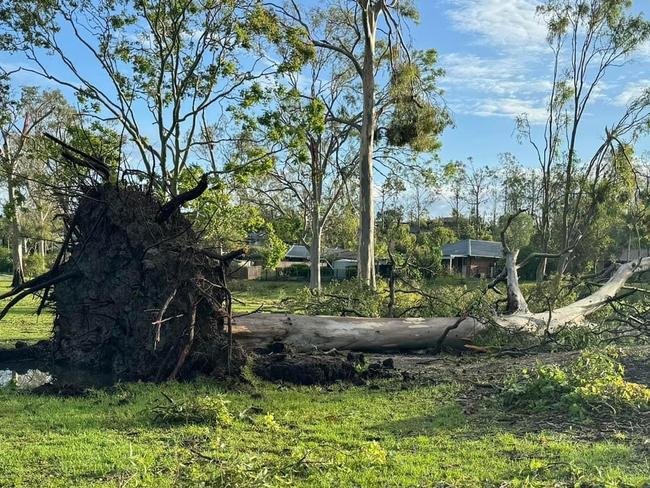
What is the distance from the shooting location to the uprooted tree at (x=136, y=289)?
298 inches

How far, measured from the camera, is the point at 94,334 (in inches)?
315

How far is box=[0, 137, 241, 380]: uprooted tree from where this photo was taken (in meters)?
7.56

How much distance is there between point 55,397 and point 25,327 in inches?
320

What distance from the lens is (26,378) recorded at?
787 cm

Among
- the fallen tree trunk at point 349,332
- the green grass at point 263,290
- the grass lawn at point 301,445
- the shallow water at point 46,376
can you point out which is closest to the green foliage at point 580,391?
the grass lawn at point 301,445

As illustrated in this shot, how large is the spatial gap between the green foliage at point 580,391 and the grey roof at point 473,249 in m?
47.7

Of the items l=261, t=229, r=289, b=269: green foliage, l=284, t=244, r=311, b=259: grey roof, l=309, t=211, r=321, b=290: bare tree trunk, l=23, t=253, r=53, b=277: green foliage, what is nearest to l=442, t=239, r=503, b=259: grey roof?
l=284, t=244, r=311, b=259: grey roof

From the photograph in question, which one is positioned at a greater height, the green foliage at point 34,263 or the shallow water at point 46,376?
the green foliage at point 34,263

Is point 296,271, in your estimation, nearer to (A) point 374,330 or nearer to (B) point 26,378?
(A) point 374,330

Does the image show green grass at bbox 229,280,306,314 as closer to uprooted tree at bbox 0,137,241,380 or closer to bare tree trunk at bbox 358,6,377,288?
bare tree trunk at bbox 358,6,377,288

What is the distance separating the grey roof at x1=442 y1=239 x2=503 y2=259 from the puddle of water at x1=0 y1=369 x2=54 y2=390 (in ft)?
157

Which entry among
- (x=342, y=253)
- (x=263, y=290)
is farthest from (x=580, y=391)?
(x=342, y=253)

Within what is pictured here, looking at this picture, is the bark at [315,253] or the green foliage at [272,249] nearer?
the green foliage at [272,249]

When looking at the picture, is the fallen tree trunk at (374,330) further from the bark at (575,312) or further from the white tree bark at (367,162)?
the white tree bark at (367,162)
